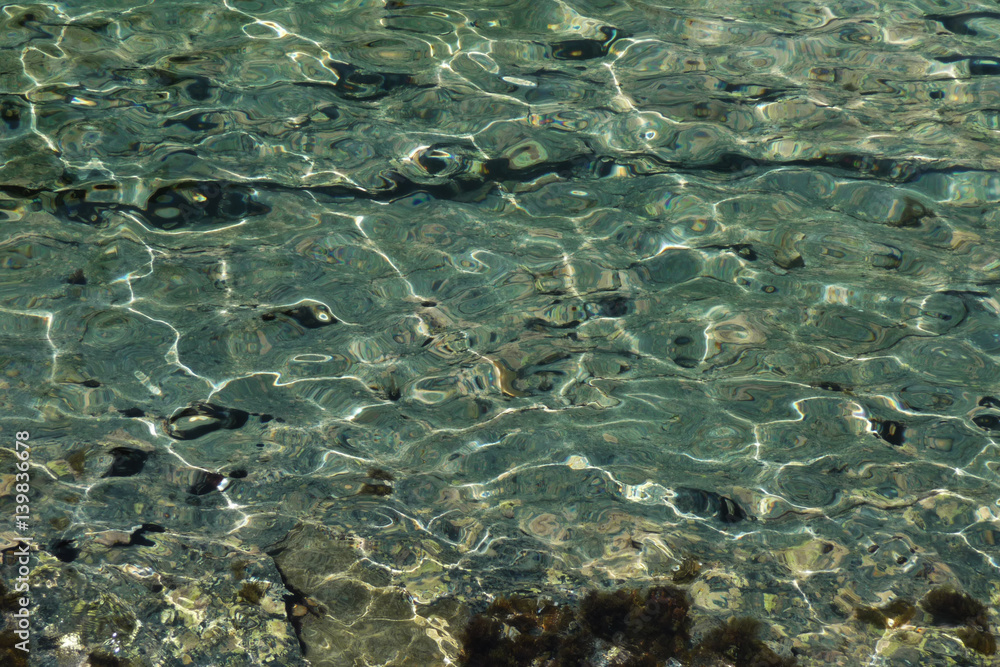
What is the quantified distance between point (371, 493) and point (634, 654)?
1769mm

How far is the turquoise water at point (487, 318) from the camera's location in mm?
4320

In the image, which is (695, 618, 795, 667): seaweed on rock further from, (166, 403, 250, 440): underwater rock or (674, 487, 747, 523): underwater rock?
(166, 403, 250, 440): underwater rock

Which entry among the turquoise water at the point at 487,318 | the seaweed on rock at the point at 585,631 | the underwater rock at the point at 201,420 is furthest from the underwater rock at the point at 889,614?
the underwater rock at the point at 201,420

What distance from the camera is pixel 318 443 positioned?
15.6 feet

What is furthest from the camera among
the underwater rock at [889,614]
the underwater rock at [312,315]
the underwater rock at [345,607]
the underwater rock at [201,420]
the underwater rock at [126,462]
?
the underwater rock at [312,315]

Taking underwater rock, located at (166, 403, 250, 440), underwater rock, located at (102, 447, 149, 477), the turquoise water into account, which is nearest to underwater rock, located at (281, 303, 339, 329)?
the turquoise water

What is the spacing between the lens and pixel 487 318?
17.5 feet

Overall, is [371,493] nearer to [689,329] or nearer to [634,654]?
[634,654]

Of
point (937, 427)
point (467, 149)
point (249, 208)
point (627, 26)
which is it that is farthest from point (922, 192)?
point (249, 208)

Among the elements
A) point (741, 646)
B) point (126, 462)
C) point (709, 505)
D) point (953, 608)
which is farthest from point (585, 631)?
point (126, 462)

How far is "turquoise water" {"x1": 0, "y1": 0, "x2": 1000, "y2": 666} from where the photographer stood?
432 cm

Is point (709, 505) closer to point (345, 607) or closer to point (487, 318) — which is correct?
point (487, 318)

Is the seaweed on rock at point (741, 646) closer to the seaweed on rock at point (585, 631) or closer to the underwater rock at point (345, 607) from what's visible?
the seaweed on rock at point (585, 631)

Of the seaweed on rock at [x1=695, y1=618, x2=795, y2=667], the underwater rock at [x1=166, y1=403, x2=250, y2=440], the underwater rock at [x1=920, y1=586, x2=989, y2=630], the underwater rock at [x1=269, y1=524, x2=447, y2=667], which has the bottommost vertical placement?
the underwater rock at [x1=269, y1=524, x2=447, y2=667]
